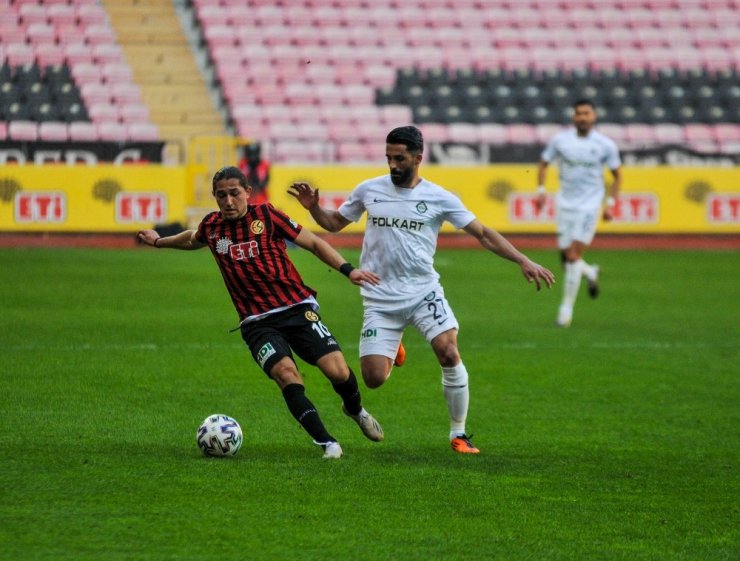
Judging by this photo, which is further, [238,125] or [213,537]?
[238,125]

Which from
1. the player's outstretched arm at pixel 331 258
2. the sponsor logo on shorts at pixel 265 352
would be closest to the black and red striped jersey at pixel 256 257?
the player's outstretched arm at pixel 331 258

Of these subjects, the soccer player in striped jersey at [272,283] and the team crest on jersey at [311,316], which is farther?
the team crest on jersey at [311,316]

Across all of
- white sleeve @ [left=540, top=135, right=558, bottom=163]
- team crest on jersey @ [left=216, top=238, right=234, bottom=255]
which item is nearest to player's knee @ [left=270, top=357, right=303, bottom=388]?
team crest on jersey @ [left=216, top=238, right=234, bottom=255]

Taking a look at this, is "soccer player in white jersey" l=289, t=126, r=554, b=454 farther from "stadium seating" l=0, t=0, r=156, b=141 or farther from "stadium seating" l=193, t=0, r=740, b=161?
"stadium seating" l=193, t=0, r=740, b=161

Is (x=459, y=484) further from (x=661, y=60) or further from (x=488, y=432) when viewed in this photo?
(x=661, y=60)

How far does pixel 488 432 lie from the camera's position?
340 inches

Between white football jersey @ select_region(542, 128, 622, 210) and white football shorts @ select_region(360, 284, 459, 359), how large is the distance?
7244mm

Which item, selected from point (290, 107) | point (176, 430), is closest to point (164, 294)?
point (176, 430)

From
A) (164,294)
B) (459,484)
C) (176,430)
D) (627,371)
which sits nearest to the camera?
(459,484)

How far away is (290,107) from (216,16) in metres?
3.05

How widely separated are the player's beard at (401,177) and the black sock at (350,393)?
44.5 inches

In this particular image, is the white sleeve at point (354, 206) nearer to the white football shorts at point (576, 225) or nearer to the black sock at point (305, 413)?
the black sock at point (305, 413)

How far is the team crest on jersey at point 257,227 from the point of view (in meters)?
7.75

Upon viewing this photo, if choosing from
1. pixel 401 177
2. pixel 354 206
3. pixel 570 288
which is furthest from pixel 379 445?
pixel 570 288
